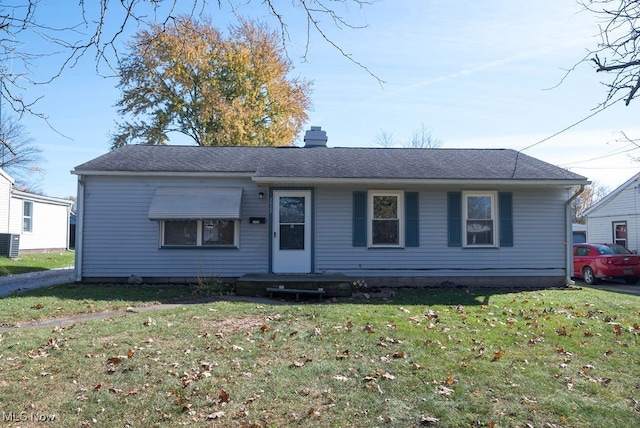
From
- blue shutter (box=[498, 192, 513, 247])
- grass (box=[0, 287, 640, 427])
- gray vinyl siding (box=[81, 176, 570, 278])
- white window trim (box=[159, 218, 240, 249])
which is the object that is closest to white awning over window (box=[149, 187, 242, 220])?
gray vinyl siding (box=[81, 176, 570, 278])

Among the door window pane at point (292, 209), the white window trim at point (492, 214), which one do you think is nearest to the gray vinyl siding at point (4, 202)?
the door window pane at point (292, 209)

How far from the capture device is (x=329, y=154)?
46.2ft

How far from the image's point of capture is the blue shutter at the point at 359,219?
1209 centimetres

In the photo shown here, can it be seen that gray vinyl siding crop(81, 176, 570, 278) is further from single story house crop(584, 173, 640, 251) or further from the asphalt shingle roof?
single story house crop(584, 173, 640, 251)

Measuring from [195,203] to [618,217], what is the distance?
19.5m

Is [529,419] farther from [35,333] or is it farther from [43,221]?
[43,221]

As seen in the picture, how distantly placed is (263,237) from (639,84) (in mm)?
9366

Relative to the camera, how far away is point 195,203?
11758 millimetres

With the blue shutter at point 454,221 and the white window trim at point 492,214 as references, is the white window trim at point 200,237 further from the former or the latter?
the white window trim at point 492,214

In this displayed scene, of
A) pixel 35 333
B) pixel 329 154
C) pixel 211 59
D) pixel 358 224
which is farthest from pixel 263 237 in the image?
pixel 211 59

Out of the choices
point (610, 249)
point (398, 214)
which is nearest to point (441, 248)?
point (398, 214)

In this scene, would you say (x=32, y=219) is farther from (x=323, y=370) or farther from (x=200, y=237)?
(x=323, y=370)

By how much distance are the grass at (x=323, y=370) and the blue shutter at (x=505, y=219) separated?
14.3 feet

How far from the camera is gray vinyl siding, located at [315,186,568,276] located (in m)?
12.1
